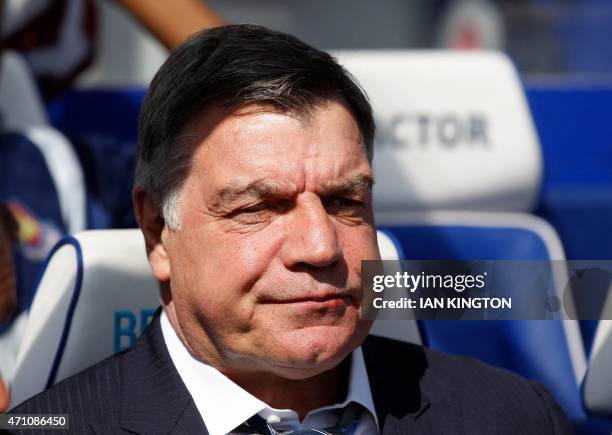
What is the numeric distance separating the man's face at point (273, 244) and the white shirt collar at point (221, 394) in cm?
3

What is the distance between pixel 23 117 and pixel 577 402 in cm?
175

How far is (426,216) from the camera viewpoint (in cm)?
237

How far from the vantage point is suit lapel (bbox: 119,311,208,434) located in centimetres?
154

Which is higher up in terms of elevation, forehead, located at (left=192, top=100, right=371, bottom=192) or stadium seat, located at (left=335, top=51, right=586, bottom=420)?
forehead, located at (left=192, top=100, right=371, bottom=192)

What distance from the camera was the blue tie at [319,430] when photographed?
5.17 feet

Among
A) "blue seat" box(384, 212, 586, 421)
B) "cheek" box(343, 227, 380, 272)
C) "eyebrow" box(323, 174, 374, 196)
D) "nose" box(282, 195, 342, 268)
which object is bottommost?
"blue seat" box(384, 212, 586, 421)

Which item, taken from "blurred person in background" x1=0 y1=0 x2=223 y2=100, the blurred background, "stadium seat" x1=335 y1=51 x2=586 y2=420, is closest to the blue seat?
the blurred background

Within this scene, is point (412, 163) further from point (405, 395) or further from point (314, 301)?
point (314, 301)

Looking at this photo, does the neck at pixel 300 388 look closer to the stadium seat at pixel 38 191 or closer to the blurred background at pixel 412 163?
the blurred background at pixel 412 163

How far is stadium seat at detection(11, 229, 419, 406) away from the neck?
0.95 feet

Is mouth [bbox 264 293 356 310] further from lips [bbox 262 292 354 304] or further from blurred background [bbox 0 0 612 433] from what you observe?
blurred background [bbox 0 0 612 433]

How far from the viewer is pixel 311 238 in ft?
4.95

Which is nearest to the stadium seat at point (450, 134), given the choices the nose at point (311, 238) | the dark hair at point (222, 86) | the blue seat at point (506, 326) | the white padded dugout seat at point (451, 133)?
the white padded dugout seat at point (451, 133)

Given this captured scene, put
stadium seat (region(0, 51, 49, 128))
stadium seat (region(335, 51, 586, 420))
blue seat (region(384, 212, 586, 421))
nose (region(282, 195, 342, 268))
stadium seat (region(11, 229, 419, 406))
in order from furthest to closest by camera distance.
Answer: stadium seat (region(0, 51, 49, 128)), stadium seat (region(335, 51, 586, 420)), blue seat (region(384, 212, 586, 421)), stadium seat (region(11, 229, 419, 406)), nose (region(282, 195, 342, 268))
